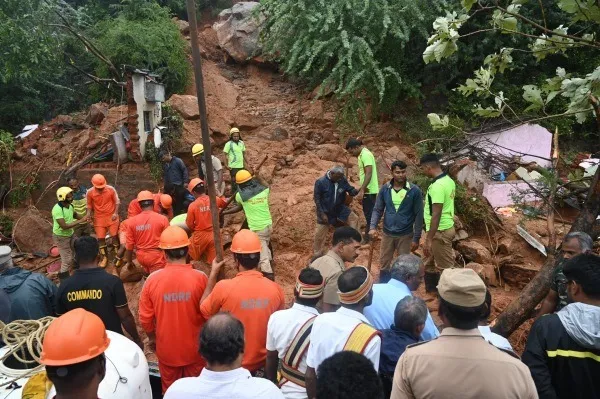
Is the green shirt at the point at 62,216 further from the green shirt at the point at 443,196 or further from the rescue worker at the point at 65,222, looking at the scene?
the green shirt at the point at 443,196

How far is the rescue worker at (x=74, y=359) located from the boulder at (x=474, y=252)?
6.11m

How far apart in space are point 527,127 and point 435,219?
5.62 metres

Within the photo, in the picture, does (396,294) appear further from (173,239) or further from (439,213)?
(439,213)

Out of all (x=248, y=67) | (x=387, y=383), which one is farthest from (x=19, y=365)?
(x=248, y=67)

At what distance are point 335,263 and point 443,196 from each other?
1992 millimetres

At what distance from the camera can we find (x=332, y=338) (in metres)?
2.71

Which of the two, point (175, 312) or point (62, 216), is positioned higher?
point (175, 312)

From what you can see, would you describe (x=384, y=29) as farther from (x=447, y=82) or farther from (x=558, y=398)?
(x=558, y=398)

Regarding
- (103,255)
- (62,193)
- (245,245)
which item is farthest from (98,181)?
(245,245)

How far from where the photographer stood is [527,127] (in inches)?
383

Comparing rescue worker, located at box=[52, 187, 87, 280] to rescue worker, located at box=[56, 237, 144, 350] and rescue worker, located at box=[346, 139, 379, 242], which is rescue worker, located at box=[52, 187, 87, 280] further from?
rescue worker, located at box=[346, 139, 379, 242]

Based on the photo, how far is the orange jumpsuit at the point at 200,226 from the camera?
251 inches

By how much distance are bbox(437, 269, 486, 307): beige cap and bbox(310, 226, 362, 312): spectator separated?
1494 mm

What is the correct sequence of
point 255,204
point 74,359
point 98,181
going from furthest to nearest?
1. point 98,181
2. point 255,204
3. point 74,359
